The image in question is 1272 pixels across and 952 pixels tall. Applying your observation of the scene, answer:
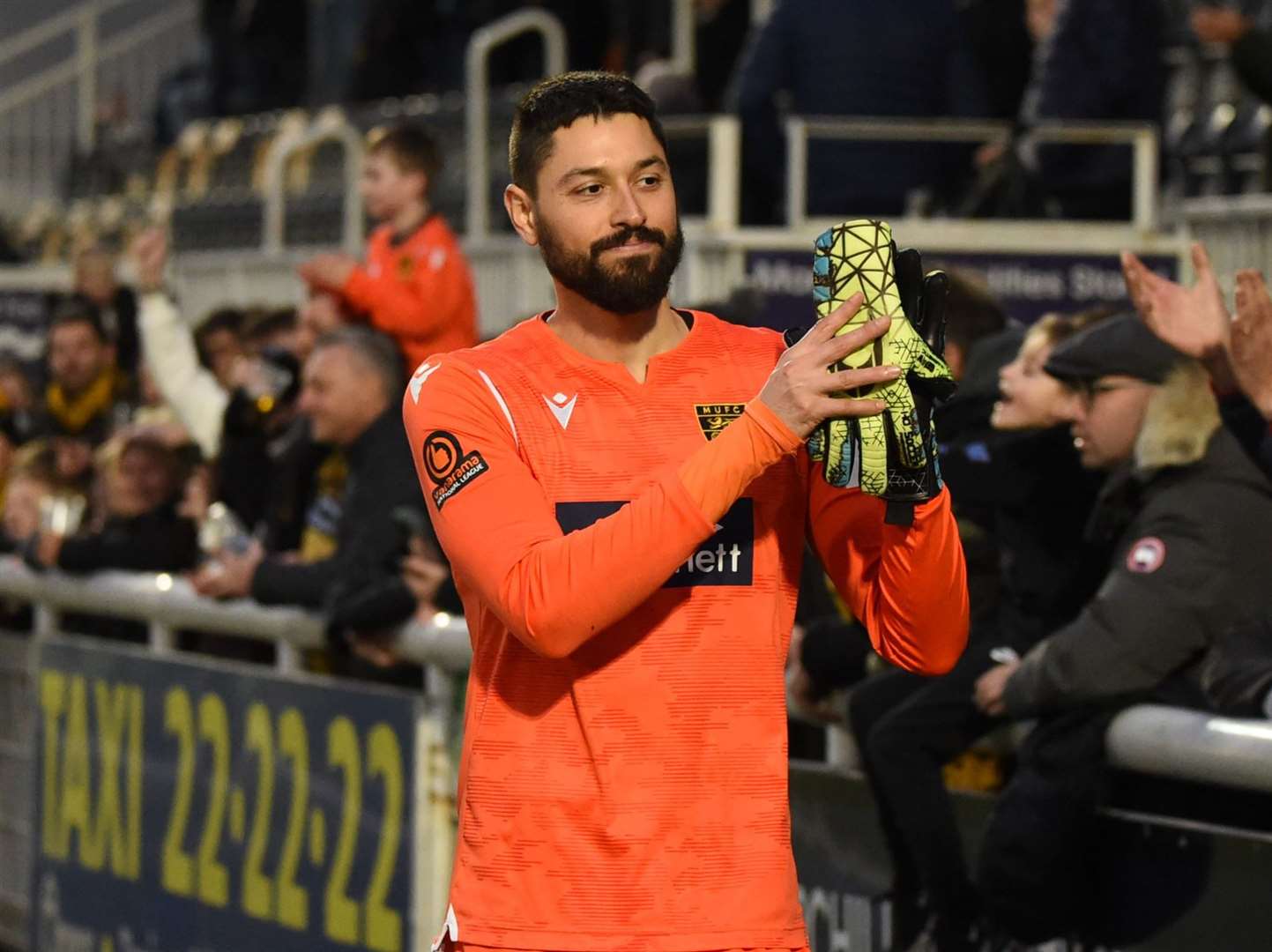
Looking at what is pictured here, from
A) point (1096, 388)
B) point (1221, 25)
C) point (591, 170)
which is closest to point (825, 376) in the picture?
point (591, 170)

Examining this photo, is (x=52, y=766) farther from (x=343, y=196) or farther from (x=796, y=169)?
(x=343, y=196)

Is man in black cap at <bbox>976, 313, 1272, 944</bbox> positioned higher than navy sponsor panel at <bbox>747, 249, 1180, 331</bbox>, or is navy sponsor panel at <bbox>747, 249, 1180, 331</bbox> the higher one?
navy sponsor panel at <bbox>747, 249, 1180, 331</bbox>

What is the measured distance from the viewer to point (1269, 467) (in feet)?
14.8

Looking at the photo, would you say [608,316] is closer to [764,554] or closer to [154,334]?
[764,554]

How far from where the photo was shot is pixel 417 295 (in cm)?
766

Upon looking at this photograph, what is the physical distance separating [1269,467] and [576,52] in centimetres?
1059

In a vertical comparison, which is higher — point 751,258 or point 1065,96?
point 1065,96

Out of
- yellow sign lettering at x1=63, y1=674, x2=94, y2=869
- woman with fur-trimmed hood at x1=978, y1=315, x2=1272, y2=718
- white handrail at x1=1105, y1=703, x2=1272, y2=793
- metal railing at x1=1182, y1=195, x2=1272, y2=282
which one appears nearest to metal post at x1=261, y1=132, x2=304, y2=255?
yellow sign lettering at x1=63, y1=674, x2=94, y2=869

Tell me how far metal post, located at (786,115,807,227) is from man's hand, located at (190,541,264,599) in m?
2.84

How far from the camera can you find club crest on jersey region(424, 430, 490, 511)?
3.36m

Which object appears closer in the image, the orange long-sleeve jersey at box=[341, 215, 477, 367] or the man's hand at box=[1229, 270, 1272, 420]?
the man's hand at box=[1229, 270, 1272, 420]

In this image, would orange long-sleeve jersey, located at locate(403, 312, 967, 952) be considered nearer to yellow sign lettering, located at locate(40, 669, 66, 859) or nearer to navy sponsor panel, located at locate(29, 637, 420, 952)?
navy sponsor panel, located at locate(29, 637, 420, 952)

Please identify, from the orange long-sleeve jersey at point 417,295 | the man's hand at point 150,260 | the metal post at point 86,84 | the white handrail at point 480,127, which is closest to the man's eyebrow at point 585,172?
the orange long-sleeve jersey at point 417,295

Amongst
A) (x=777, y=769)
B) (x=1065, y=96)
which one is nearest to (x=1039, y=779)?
(x=777, y=769)
